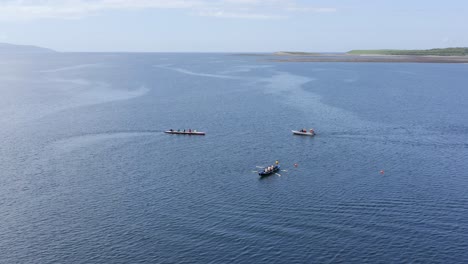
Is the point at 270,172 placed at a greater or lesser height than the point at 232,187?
greater

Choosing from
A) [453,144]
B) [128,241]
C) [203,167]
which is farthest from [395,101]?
[128,241]

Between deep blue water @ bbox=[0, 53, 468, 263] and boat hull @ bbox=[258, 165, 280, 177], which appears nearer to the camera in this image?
deep blue water @ bbox=[0, 53, 468, 263]

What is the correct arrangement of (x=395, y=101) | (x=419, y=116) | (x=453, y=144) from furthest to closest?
1. (x=395, y=101)
2. (x=419, y=116)
3. (x=453, y=144)

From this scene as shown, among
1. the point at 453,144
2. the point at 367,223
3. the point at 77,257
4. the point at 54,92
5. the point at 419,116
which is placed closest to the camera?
the point at 77,257

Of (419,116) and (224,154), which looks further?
(419,116)

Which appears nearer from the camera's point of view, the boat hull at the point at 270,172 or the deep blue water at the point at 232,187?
the deep blue water at the point at 232,187

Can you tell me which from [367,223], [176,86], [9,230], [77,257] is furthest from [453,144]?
[176,86]

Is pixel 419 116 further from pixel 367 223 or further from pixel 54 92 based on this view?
pixel 54 92

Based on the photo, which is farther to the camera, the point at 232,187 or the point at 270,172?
the point at 270,172
